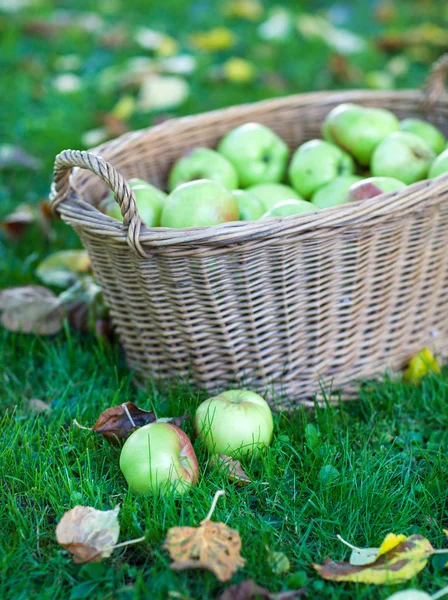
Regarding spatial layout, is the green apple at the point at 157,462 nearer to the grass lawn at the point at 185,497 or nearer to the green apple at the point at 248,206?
the grass lawn at the point at 185,497

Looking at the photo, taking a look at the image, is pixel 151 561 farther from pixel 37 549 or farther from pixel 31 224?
pixel 31 224

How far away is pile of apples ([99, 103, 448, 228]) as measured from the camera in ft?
5.55

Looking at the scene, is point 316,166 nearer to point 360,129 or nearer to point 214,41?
point 360,129

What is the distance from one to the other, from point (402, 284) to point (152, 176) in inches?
33.6

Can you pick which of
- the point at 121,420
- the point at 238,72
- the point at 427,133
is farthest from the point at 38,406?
the point at 238,72

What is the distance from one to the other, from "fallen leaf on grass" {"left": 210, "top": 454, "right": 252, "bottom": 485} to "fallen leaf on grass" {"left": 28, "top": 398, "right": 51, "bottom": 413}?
456 mm

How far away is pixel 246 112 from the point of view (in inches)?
89.5

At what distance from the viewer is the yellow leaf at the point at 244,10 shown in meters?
4.27

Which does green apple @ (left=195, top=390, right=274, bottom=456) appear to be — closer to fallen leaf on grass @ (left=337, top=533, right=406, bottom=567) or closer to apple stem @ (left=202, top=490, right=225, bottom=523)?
apple stem @ (left=202, top=490, right=225, bottom=523)

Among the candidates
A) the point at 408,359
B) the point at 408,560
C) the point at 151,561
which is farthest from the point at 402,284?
the point at 151,561

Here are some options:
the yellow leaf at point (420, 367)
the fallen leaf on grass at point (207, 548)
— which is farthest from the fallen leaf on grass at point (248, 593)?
the yellow leaf at point (420, 367)

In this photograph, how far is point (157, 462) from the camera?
4.47 feet

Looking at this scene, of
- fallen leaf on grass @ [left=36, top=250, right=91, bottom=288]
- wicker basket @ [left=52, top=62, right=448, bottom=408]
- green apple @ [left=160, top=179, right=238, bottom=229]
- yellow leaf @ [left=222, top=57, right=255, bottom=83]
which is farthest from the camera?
yellow leaf @ [left=222, top=57, right=255, bottom=83]

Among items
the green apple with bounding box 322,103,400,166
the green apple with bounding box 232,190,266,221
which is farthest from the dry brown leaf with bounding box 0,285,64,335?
the green apple with bounding box 322,103,400,166
